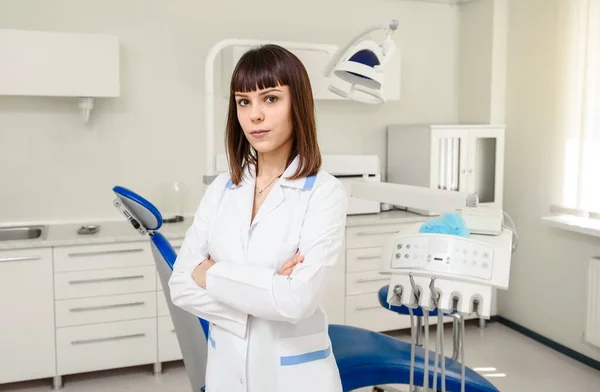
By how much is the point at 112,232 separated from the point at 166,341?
716mm

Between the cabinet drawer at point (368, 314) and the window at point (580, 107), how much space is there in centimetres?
136

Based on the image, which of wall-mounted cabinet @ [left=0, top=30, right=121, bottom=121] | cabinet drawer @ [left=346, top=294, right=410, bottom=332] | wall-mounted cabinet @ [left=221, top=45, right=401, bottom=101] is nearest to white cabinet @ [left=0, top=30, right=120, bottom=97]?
wall-mounted cabinet @ [left=0, top=30, right=121, bottom=121]

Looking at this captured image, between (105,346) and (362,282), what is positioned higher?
(362,282)

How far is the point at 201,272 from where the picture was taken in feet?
5.33

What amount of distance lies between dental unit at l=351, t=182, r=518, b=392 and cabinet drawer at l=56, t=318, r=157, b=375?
6.98 ft

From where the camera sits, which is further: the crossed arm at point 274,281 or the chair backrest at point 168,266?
the chair backrest at point 168,266

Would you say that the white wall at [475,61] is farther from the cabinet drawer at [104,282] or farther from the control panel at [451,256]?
the control panel at [451,256]

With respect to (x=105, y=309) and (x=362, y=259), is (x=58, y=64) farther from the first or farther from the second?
(x=362, y=259)

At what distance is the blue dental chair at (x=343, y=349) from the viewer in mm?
2016

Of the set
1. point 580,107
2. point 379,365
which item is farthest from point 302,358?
point 580,107

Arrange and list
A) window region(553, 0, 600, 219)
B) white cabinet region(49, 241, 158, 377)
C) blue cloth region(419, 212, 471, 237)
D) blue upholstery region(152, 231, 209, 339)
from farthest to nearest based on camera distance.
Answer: window region(553, 0, 600, 219)
white cabinet region(49, 241, 158, 377)
blue upholstery region(152, 231, 209, 339)
blue cloth region(419, 212, 471, 237)

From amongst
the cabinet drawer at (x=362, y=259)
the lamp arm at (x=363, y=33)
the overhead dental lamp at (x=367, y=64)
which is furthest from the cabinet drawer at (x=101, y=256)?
the overhead dental lamp at (x=367, y=64)

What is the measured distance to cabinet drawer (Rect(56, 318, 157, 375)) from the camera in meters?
3.44

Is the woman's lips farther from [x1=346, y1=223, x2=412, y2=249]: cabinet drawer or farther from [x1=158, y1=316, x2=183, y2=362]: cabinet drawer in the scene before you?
[x1=346, y1=223, x2=412, y2=249]: cabinet drawer
